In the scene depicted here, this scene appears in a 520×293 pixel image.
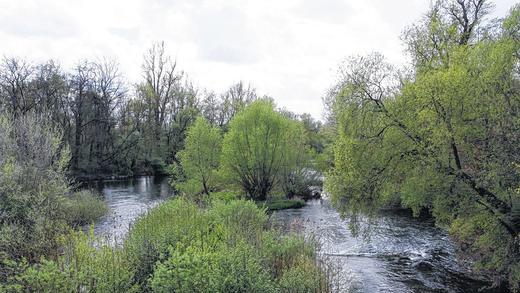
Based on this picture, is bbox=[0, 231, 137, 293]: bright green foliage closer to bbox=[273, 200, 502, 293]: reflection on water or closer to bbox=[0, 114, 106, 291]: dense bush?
bbox=[0, 114, 106, 291]: dense bush

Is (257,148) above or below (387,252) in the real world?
above

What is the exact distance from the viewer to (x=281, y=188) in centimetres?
3189

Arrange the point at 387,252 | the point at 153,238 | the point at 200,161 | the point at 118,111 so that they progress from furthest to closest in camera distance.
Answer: the point at 118,111 → the point at 200,161 → the point at 387,252 → the point at 153,238

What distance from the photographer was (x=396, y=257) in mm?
16484

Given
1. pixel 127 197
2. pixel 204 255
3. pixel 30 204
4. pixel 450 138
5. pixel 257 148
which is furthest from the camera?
pixel 127 197

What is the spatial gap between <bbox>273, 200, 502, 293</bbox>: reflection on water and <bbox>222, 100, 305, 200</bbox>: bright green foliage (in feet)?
25.4

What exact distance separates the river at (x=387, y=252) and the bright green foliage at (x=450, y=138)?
4.74ft

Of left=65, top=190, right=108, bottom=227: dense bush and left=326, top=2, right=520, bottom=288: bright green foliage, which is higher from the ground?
left=326, top=2, right=520, bottom=288: bright green foliage

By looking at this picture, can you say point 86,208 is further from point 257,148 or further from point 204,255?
point 204,255

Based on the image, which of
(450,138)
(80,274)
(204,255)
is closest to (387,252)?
(450,138)

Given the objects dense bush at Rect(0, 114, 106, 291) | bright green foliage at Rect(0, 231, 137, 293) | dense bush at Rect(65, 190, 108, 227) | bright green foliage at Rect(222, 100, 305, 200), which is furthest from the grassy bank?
bright green foliage at Rect(222, 100, 305, 200)

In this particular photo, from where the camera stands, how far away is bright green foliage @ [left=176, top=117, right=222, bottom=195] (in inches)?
1203

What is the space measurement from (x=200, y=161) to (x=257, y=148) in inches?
197

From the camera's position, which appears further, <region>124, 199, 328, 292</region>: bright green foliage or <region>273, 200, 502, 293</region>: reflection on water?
<region>273, 200, 502, 293</region>: reflection on water
